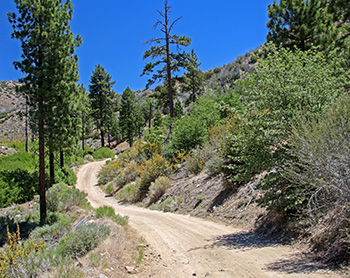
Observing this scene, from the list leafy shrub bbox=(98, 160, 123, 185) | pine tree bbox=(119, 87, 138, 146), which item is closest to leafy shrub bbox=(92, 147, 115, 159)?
pine tree bbox=(119, 87, 138, 146)

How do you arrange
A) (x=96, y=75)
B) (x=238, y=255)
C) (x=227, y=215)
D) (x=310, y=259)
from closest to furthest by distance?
(x=310, y=259), (x=238, y=255), (x=227, y=215), (x=96, y=75)

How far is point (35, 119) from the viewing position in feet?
46.3

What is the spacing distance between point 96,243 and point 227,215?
5.36 m

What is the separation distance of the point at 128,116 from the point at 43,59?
4346 centimetres

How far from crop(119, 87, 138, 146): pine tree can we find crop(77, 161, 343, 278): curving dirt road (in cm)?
Result: 4664

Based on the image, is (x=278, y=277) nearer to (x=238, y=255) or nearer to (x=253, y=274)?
(x=253, y=274)

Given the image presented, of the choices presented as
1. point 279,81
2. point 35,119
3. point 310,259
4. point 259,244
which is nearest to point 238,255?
point 259,244

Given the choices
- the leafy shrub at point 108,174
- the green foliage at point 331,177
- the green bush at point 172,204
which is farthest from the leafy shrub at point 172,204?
the leafy shrub at point 108,174

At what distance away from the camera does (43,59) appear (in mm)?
14320

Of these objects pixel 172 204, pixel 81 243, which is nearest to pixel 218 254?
pixel 81 243

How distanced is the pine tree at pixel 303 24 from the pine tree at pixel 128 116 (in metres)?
42.8

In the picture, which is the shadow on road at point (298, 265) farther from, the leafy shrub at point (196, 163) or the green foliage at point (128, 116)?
the green foliage at point (128, 116)

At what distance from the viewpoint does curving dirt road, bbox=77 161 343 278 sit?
5363mm

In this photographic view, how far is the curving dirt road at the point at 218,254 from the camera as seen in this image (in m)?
5.36
